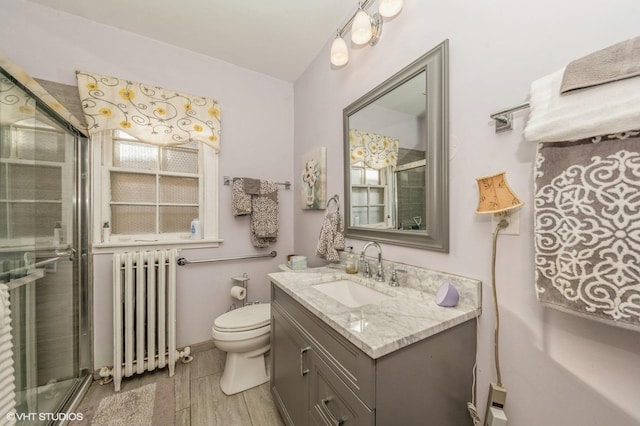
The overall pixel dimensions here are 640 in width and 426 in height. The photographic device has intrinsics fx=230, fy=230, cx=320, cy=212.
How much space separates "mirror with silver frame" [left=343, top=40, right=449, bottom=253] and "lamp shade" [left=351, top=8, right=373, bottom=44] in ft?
0.91

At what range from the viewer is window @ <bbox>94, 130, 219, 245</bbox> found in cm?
172

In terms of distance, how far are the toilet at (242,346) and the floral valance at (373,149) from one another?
4.11 ft

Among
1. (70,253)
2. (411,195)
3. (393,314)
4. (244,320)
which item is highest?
(411,195)

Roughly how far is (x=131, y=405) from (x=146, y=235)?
3.67 feet

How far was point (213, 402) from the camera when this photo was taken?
56.6 inches

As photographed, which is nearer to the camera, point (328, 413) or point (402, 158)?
point (328, 413)

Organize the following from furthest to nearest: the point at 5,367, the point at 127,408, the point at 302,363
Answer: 1. the point at 127,408
2. the point at 302,363
3. the point at 5,367

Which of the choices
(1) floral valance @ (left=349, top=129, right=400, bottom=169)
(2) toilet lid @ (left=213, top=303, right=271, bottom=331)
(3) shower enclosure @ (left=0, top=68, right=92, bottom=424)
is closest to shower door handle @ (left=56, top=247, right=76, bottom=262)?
(3) shower enclosure @ (left=0, top=68, right=92, bottom=424)

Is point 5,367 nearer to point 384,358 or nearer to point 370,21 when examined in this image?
point 384,358

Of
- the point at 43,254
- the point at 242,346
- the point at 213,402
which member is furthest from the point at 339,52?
the point at 213,402

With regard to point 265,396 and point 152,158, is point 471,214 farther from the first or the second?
point 152,158

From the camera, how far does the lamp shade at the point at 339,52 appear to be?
1.44 meters

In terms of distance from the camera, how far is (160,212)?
190cm

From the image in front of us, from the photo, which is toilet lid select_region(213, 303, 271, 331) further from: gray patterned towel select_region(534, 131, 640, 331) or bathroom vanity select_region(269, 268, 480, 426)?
gray patterned towel select_region(534, 131, 640, 331)
